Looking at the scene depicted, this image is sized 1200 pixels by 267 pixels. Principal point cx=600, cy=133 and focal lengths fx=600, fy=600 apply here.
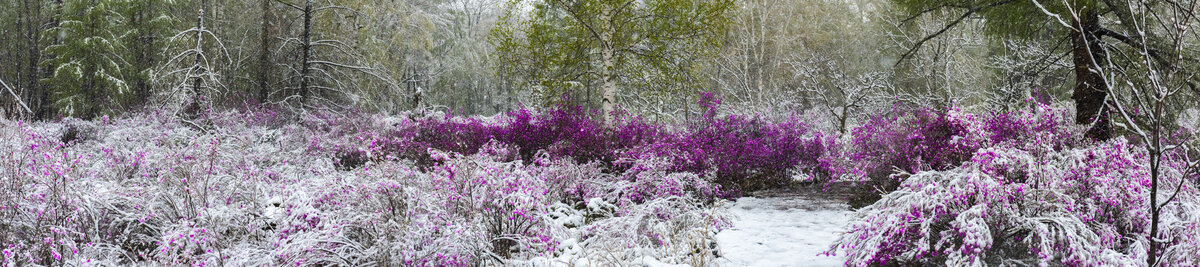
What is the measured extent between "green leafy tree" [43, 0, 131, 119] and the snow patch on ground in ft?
61.9

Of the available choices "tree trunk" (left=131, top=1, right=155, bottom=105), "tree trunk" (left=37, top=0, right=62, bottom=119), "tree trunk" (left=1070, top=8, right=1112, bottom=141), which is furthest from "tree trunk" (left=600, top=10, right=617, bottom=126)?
"tree trunk" (left=37, top=0, right=62, bottom=119)

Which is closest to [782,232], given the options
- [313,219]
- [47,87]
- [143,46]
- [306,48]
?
[313,219]

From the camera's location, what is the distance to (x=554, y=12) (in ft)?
63.6

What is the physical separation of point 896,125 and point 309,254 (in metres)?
5.87

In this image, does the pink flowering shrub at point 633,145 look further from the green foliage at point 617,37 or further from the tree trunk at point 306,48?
the tree trunk at point 306,48

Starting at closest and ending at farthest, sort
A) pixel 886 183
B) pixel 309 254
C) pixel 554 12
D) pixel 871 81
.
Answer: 1. pixel 309 254
2. pixel 886 183
3. pixel 871 81
4. pixel 554 12

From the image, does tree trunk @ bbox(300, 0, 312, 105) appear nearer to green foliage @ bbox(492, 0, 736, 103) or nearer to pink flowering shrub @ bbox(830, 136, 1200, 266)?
green foliage @ bbox(492, 0, 736, 103)

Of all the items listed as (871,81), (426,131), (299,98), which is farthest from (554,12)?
(426,131)

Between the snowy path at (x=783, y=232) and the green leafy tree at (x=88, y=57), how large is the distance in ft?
61.9

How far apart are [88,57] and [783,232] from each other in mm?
21111

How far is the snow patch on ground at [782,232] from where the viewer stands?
419 centimetres

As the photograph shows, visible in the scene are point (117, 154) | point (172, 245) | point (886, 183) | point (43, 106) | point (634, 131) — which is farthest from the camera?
point (43, 106)

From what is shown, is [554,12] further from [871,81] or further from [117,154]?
[117,154]

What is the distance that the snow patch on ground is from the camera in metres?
4.19
